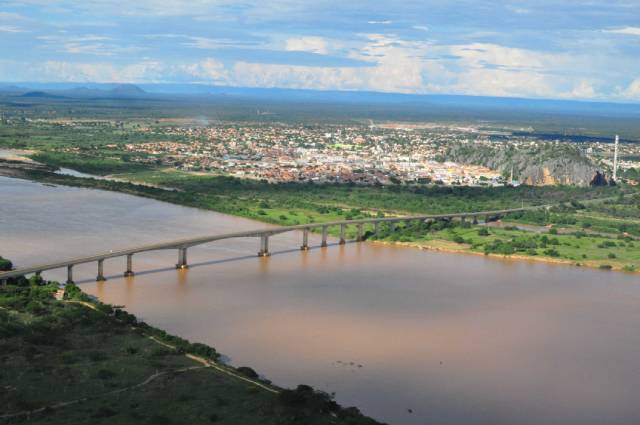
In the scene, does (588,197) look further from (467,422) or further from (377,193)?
(467,422)

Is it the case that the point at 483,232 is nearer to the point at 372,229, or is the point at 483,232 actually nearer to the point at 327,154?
the point at 372,229

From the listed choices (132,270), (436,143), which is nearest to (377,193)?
(132,270)

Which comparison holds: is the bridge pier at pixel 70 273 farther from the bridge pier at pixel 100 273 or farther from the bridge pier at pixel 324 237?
the bridge pier at pixel 324 237

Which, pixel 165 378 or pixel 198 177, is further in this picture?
pixel 198 177

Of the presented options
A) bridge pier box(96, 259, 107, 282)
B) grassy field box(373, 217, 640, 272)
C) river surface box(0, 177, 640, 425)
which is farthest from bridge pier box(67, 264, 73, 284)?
grassy field box(373, 217, 640, 272)

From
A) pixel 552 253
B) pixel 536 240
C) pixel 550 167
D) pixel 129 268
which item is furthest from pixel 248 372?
pixel 550 167
